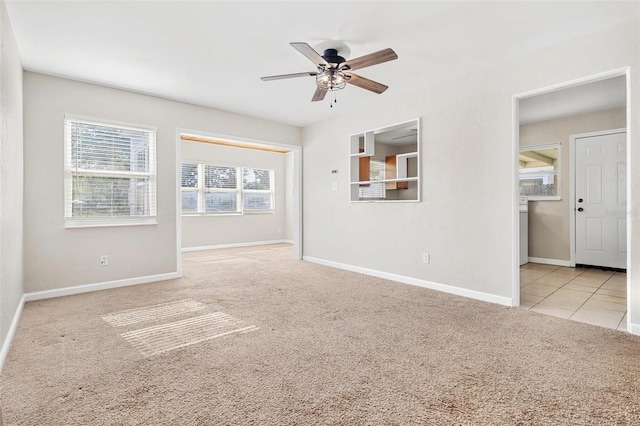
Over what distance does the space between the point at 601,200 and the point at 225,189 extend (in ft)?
24.7

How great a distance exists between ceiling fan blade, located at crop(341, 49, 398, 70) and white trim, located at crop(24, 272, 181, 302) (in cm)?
A: 374

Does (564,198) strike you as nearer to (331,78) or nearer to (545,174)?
(545,174)

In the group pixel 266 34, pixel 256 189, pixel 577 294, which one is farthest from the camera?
pixel 256 189

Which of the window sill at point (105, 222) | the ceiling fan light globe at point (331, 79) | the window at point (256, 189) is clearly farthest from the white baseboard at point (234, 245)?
the ceiling fan light globe at point (331, 79)

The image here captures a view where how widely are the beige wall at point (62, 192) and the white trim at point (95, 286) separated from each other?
3 centimetres

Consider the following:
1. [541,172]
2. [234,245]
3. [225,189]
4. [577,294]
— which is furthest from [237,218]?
[577,294]

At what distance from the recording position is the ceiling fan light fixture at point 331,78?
303 centimetres

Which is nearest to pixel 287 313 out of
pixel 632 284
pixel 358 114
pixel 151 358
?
pixel 151 358

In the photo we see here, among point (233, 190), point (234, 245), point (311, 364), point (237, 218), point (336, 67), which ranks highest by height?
point (336, 67)

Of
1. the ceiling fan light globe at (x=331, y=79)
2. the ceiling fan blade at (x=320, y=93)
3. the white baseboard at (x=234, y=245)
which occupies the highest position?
the ceiling fan light globe at (x=331, y=79)

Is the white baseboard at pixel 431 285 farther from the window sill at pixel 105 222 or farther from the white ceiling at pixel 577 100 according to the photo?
the window sill at pixel 105 222

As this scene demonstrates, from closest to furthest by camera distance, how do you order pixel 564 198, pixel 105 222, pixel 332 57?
pixel 332 57, pixel 105 222, pixel 564 198

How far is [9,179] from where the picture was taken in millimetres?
2572

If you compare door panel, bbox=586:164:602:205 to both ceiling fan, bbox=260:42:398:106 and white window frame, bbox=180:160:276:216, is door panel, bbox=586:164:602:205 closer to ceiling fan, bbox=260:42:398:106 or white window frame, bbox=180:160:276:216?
ceiling fan, bbox=260:42:398:106
